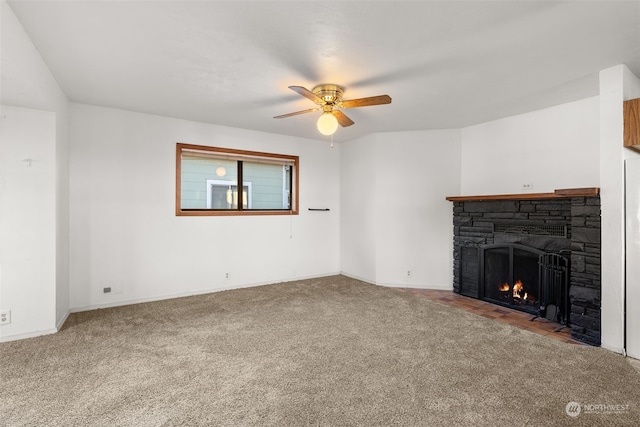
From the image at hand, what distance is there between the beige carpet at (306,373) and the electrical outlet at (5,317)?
0.76 feet

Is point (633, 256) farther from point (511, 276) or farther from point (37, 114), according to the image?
point (37, 114)

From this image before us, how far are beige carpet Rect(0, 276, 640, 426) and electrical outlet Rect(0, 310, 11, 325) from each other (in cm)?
23

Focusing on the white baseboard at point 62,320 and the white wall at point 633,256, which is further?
the white baseboard at point 62,320

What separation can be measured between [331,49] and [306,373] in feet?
8.35

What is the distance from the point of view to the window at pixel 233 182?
4645 millimetres

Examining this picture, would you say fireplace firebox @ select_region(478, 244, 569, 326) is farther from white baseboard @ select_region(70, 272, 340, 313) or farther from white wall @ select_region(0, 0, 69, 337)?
white wall @ select_region(0, 0, 69, 337)

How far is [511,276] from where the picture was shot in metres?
4.13

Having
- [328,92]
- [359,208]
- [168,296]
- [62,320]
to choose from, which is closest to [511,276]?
[359,208]

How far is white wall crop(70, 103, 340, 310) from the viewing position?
3900mm

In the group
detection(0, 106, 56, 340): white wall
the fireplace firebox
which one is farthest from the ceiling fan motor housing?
the fireplace firebox

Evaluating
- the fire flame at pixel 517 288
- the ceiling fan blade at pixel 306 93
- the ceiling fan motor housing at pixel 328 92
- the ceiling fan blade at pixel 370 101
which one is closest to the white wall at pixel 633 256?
the fire flame at pixel 517 288

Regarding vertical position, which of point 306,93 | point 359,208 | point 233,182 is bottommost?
point 359,208

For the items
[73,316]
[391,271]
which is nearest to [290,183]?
[391,271]

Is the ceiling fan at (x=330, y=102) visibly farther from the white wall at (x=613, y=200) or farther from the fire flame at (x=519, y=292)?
the fire flame at (x=519, y=292)
